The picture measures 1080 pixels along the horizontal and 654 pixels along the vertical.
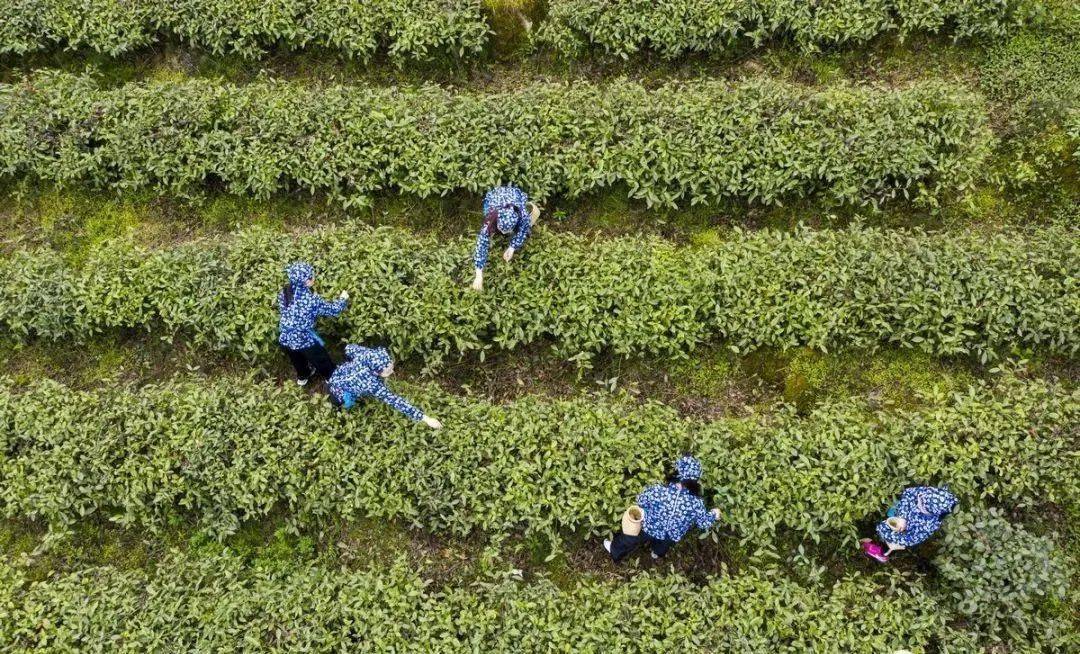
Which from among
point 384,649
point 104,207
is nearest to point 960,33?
point 384,649

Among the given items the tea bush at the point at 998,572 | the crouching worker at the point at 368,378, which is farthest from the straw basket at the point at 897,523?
the crouching worker at the point at 368,378

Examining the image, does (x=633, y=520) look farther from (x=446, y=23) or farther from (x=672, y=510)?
(x=446, y=23)

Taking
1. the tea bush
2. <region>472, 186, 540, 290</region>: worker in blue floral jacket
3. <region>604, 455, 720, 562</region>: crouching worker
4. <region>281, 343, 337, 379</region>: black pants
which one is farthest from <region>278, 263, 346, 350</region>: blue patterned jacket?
the tea bush

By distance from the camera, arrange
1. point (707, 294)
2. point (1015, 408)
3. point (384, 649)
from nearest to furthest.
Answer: point (384, 649), point (1015, 408), point (707, 294)

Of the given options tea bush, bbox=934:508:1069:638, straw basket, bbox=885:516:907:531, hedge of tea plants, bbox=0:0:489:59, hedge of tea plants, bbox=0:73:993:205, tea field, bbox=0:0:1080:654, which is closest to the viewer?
tea bush, bbox=934:508:1069:638

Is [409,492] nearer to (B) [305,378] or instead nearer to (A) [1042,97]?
(B) [305,378]

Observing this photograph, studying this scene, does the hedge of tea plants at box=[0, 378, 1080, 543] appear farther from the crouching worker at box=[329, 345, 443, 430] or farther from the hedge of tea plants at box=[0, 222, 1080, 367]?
the hedge of tea plants at box=[0, 222, 1080, 367]
